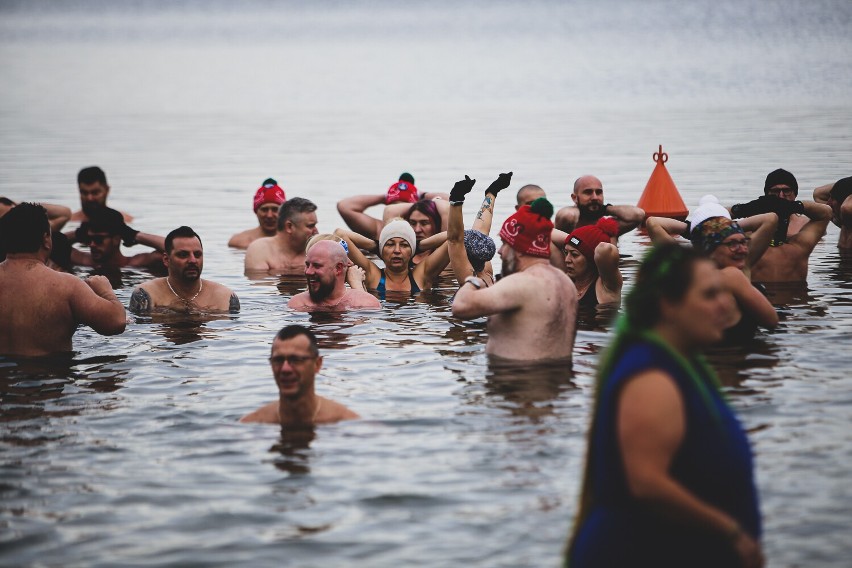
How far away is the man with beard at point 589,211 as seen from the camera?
15.4 metres

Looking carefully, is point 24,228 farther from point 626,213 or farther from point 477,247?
point 626,213

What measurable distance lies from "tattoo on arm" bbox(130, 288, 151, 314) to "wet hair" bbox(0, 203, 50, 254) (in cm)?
280

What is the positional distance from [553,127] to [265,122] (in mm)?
13554

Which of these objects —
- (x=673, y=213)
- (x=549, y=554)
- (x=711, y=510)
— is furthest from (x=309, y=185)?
(x=711, y=510)

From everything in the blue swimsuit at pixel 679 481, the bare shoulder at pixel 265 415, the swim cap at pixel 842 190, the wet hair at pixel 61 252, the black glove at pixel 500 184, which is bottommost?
the bare shoulder at pixel 265 415

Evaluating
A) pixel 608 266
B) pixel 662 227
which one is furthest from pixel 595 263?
pixel 662 227

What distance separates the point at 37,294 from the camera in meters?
10.4

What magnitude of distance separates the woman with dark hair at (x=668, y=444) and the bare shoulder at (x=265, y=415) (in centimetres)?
438

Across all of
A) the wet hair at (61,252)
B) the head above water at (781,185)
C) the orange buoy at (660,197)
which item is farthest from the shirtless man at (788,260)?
the wet hair at (61,252)

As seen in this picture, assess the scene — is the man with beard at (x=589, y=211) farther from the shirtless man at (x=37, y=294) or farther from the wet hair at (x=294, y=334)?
the wet hair at (x=294, y=334)

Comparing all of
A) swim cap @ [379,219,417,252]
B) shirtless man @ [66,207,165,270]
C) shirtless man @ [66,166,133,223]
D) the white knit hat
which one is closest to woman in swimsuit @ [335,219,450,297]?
swim cap @ [379,219,417,252]

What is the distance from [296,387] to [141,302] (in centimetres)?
530

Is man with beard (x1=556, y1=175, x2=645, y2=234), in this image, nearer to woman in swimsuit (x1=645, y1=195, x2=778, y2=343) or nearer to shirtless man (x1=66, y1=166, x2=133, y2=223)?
woman in swimsuit (x1=645, y1=195, x2=778, y2=343)

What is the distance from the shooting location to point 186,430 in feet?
29.1
